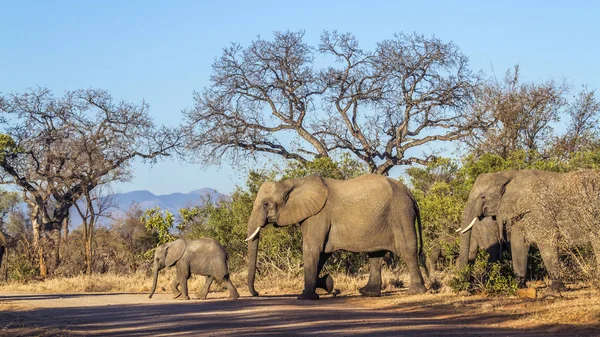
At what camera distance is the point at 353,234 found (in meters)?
19.7

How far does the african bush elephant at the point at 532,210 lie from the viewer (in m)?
15.2

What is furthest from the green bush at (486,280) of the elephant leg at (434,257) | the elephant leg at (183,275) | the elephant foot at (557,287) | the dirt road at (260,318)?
the elephant leg at (183,275)

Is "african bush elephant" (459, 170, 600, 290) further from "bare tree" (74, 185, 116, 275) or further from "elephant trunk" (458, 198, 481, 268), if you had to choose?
"bare tree" (74, 185, 116, 275)

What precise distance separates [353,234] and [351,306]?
2.69 meters

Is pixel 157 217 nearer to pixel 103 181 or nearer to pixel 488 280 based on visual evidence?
pixel 103 181

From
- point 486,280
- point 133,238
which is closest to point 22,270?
point 133,238

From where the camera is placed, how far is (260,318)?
1466 centimetres

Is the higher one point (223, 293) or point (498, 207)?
point (498, 207)

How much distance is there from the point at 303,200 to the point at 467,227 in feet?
11.6

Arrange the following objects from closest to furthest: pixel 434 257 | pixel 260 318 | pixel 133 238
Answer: pixel 260 318 → pixel 434 257 → pixel 133 238

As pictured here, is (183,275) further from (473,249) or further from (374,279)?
(473,249)

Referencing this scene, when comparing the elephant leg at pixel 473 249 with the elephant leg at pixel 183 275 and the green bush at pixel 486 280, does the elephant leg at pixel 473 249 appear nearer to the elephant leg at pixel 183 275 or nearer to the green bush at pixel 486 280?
the green bush at pixel 486 280

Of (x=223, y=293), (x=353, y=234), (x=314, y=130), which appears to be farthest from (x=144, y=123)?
(x=353, y=234)

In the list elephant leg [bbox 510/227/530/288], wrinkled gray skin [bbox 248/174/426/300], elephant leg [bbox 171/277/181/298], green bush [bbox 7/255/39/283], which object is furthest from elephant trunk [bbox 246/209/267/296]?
green bush [bbox 7/255/39/283]
